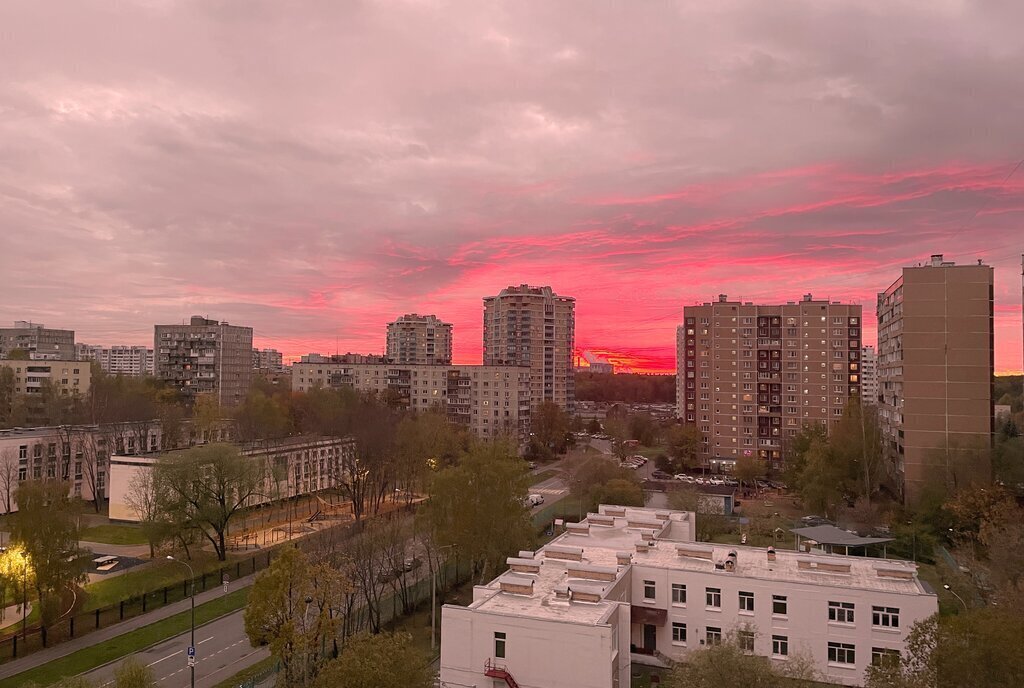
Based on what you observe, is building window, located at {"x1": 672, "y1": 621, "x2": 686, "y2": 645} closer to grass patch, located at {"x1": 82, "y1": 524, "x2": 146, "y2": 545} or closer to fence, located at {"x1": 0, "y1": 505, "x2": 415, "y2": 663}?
fence, located at {"x1": 0, "y1": 505, "x2": 415, "y2": 663}

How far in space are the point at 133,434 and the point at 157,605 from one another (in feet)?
116

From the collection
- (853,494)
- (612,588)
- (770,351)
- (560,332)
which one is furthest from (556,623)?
(560,332)

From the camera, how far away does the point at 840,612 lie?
2653cm

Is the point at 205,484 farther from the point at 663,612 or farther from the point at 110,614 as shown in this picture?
the point at 663,612

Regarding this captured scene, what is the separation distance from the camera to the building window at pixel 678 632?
93.7 feet

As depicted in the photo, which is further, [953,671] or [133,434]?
[133,434]

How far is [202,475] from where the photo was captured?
4394 centimetres

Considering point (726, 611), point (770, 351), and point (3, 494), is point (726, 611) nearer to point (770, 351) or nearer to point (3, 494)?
point (3, 494)

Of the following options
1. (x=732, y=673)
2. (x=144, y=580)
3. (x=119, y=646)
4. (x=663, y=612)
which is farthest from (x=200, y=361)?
(x=732, y=673)

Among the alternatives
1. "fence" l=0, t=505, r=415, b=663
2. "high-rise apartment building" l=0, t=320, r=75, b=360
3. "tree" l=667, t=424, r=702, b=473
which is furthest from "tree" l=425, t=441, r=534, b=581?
"high-rise apartment building" l=0, t=320, r=75, b=360

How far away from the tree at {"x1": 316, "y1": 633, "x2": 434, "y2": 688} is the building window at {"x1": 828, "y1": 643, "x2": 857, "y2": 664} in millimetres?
16066

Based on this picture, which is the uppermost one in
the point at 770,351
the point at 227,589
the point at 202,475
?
the point at 770,351

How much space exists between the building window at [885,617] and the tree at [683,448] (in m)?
54.4

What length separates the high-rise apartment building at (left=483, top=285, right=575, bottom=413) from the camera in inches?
4498
